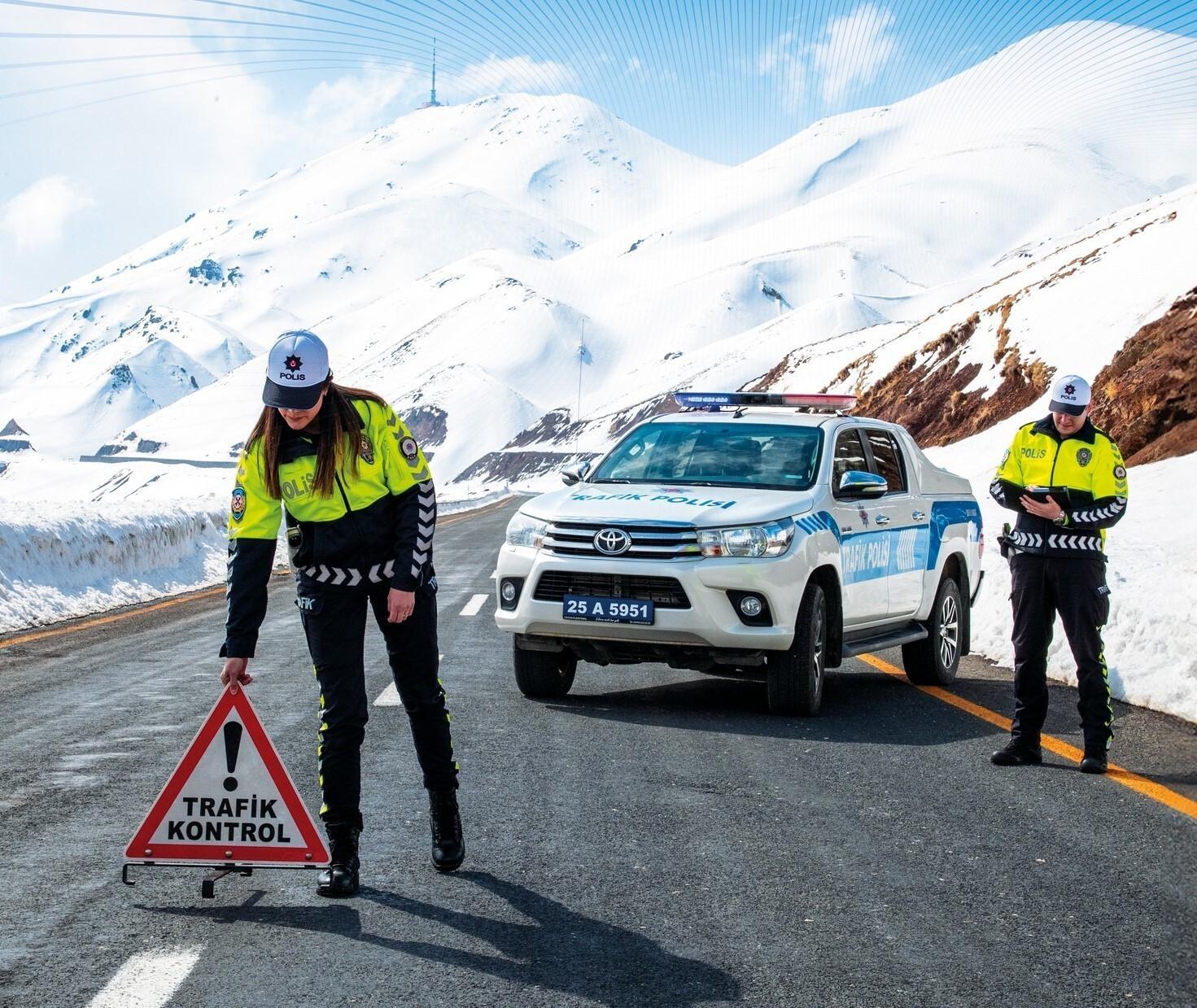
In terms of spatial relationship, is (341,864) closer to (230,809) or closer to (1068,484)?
(230,809)

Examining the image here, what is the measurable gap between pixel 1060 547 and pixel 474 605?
358 inches

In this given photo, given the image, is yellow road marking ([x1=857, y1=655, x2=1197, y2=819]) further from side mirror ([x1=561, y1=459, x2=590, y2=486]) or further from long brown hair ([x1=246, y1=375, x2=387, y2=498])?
long brown hair ([x1=246, y1=375, x2=387, y2=498])

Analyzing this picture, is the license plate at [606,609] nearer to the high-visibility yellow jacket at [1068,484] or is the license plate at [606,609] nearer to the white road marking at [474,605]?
the high-visibility yellow jacket at [1068,484]

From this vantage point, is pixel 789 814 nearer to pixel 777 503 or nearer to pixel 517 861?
pixel 517 861

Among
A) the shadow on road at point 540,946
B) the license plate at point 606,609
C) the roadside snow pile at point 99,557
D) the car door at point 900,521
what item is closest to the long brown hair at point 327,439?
the shadow on road at point 540,946

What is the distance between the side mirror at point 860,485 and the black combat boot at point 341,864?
509 centimetres

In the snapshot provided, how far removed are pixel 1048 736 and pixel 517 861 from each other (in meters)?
4.12

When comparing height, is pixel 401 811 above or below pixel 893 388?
below

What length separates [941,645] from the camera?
1062cm

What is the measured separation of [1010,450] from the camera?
7.82m

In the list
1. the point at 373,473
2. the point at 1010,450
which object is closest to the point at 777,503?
the point at 1010,450

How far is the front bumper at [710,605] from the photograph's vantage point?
8539 millimetres

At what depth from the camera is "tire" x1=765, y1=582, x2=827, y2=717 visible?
345 inches

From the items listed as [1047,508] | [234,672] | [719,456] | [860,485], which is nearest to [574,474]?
[719,456]
